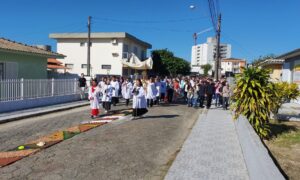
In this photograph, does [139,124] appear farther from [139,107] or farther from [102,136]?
[102,136]

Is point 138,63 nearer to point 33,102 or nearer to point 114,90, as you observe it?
point 114,90

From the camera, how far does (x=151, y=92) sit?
17906 mm

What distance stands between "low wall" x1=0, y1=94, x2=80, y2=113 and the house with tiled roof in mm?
2778

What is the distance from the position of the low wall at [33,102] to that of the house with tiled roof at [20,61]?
278 cm

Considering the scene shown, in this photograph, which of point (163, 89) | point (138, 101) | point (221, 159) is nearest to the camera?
point (221, 159)

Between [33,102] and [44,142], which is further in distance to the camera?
[33,102]

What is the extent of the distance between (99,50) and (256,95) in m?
27.4

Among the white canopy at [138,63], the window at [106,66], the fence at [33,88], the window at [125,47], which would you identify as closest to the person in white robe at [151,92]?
the fence at [33,88]

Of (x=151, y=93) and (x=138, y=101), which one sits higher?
(x=151, y=93)

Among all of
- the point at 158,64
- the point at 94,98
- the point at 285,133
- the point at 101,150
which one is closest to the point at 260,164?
A: the point at 101,150

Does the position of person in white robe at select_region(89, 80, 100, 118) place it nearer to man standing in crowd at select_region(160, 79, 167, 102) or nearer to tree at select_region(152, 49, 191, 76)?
man standing in crowd at select_region(160, 79, 167, 102)

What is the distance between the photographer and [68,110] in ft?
51.9

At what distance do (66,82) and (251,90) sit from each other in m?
11.8

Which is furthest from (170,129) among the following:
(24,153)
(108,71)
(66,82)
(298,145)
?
(108,71)
